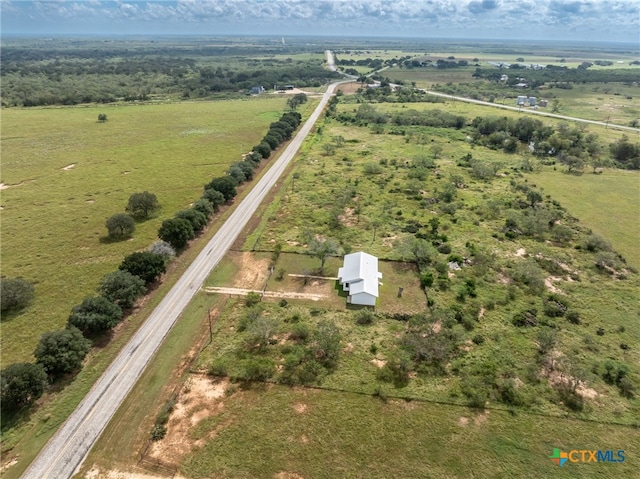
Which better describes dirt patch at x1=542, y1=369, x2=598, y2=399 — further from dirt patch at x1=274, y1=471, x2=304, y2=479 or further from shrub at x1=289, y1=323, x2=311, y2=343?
dirt patch at x1=274, y1=471, x2=304, y2=479

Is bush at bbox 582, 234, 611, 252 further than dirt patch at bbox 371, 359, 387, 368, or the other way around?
bush at bbox 582, 234, 611, 252

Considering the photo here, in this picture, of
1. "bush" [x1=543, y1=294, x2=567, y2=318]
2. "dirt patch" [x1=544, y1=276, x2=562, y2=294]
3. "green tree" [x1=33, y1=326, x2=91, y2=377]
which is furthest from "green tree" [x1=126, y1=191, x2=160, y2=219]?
"dirt patch" [x1=544, y1=276, x2=562, y2=294]

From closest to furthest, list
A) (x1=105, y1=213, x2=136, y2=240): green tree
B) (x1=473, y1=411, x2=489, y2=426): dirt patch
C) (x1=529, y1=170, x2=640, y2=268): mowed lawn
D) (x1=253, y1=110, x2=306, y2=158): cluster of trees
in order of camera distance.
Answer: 1. (x1=473, y1=411, x2=489, y2=426): dirt patch
2. (x1=105, y1=213, x2=136, y2=240): green tree
3. (x1=529, y1=170, x2=640, y2=268): mowed lawn
4. (x1=253, y1=110, x2=306, y2=158): cluster of trees

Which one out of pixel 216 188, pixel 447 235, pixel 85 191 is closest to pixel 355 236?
pixel 447 235

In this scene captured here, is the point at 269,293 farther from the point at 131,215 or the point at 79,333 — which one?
the point at 131,215

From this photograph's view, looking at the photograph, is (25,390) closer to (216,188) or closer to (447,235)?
(216,188)
